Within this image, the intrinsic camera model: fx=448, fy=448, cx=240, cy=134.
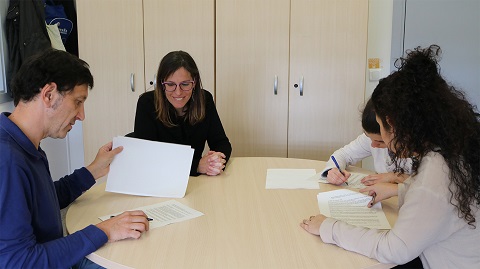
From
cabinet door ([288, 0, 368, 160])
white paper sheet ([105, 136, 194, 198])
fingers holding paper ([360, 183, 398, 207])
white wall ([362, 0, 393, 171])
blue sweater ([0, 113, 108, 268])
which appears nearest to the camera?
blue sweater ([0, 113, 108, 268])

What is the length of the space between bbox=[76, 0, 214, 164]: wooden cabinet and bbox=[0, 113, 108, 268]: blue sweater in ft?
6.54

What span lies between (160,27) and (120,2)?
0.34 m

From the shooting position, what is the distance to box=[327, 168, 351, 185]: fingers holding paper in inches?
72.0

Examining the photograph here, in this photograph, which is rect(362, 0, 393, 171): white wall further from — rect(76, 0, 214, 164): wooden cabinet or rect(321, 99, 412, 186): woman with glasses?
rect(321, 99, 412, 186): woman with glasses

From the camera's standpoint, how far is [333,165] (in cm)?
196

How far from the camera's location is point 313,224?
134 centimetres

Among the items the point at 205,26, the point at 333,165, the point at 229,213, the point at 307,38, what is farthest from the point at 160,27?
the point at 229,213

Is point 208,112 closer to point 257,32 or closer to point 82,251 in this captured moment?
point 257,32

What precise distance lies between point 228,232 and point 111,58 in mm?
2274

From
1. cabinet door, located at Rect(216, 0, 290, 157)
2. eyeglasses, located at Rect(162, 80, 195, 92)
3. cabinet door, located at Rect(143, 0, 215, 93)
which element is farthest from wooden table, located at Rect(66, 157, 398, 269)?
cabinet door, located at Rect(143, 0, 215, 93)

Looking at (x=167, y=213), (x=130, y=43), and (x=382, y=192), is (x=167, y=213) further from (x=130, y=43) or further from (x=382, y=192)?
(x=130, y=43)

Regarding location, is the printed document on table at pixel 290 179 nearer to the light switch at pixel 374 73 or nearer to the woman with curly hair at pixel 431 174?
the woman with curly hair at pixel 431 174

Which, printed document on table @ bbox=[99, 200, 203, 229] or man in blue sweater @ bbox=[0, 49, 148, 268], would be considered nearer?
man in blue sweater @ bbox=[0, 49, 148, 268]

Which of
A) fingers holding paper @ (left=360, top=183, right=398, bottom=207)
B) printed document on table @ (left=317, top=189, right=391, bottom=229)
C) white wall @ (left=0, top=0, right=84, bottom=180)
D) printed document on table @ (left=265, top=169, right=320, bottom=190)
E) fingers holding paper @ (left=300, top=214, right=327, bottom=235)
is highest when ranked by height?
fingers holding paper @ (left=360, top=183, right=398, bottom=207)
